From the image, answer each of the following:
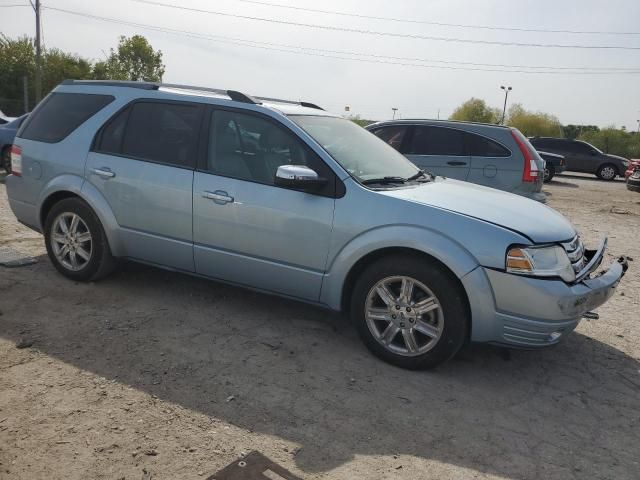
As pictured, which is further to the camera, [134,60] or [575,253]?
[134,60]

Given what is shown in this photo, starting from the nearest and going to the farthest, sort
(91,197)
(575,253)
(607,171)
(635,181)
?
(575,253), (91,197), (635,181), (607,171)

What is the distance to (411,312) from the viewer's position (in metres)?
3.74

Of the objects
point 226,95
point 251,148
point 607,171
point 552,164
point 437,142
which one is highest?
point 226,95

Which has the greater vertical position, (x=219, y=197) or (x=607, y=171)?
(x=219, y=197)

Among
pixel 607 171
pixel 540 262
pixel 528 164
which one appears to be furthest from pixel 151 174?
pixel 607 171

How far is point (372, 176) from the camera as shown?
13.9 ft

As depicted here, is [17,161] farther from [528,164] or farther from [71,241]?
[528,164]

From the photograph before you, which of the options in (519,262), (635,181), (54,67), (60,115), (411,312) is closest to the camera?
(519,262)

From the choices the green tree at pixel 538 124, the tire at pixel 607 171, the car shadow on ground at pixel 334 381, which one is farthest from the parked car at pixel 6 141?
the green tree at pixel 538 124

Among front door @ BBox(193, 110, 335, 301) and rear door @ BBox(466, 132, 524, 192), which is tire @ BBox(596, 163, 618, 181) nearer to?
rear door @ BBox(466, 132, 524, 192)

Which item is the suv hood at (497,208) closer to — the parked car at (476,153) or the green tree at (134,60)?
the parked car at (476,153)

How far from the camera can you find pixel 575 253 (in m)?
3.91

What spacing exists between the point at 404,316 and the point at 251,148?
173 centimetres

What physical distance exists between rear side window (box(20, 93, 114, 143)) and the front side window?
1247mm
